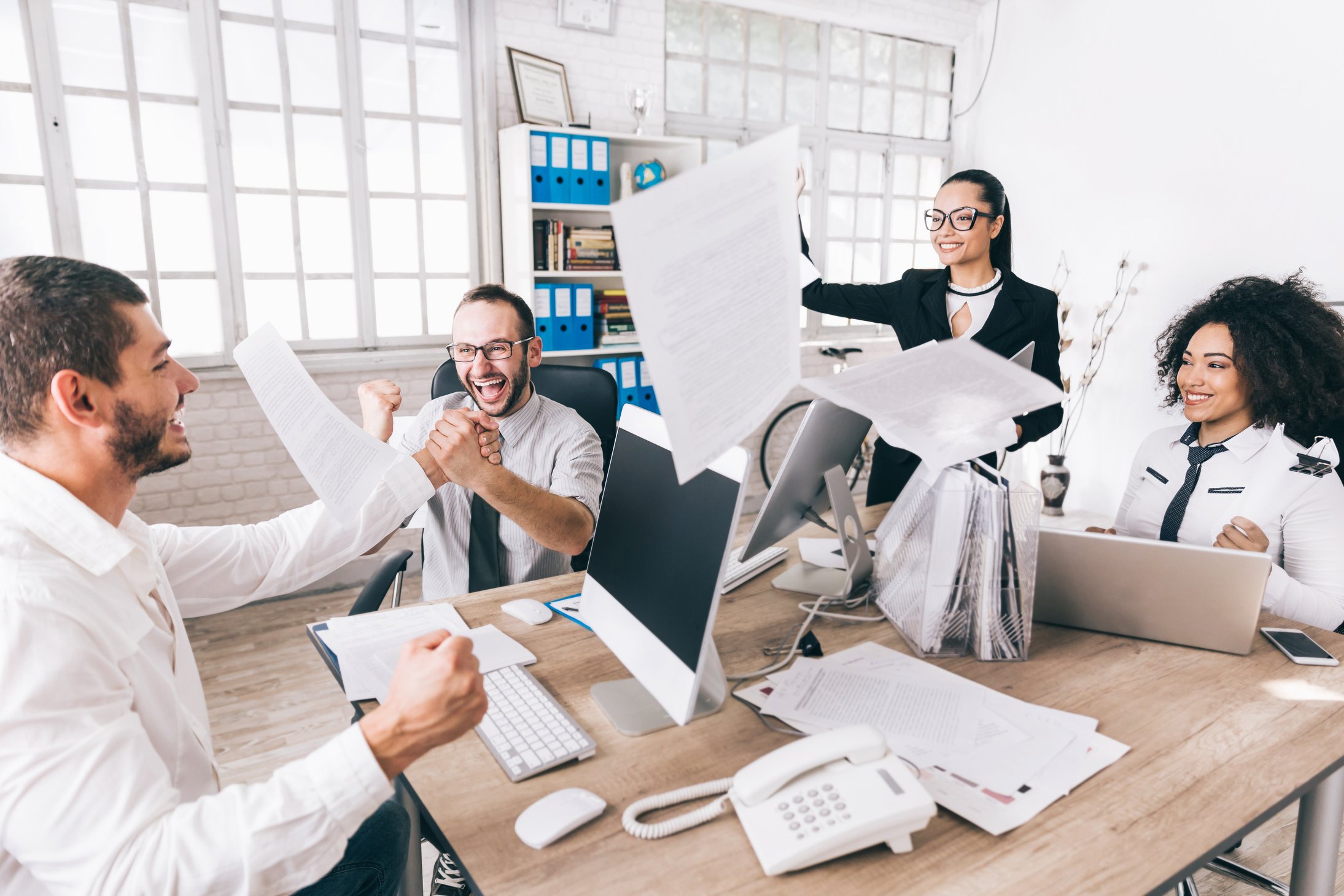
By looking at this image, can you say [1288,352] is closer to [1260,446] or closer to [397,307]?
[1260,446]

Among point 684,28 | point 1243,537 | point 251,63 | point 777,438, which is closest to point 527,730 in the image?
point 1243,537

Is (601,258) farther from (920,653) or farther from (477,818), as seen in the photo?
(477,818)

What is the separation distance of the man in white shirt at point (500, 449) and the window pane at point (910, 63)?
13.6 ft

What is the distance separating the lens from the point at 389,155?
3.58 meters

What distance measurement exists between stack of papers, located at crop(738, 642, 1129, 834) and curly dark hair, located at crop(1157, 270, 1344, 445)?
1085 millimetres

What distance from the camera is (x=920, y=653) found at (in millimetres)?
1320

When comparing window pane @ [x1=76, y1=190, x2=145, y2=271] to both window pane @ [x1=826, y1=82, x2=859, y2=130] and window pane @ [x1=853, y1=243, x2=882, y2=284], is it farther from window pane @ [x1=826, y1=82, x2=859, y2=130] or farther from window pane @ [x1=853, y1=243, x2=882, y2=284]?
window pane @ [x1=853, y1=243, x2=882, y2=284]

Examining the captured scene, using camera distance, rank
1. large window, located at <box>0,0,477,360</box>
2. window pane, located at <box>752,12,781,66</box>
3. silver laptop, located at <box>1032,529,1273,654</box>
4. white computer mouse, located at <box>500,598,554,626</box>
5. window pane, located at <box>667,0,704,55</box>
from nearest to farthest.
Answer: silver laptop, located at <box>1032,529,1273,654</box>, white computer mouse, located at <box>500,598,554,626</box>, large window, located at <box>0,0,477,360</box>, window pane, located at <box>667,0,704,55</box>, window pane, located at <box>752,12,781,66</box>

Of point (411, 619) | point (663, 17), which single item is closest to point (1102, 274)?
point (663, 17)

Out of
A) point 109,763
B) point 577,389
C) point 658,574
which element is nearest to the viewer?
point 109,763

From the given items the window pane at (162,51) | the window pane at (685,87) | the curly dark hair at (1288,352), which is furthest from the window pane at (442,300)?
the curly dark hair at (1288,352)

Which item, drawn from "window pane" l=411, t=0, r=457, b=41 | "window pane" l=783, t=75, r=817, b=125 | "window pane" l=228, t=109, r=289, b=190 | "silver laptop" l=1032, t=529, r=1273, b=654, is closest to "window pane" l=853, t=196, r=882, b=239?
"window pane" l=783, t=75, r=817, b=125

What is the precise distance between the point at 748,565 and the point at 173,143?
2.98 meters

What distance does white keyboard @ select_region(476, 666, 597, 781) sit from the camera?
1016 mm
